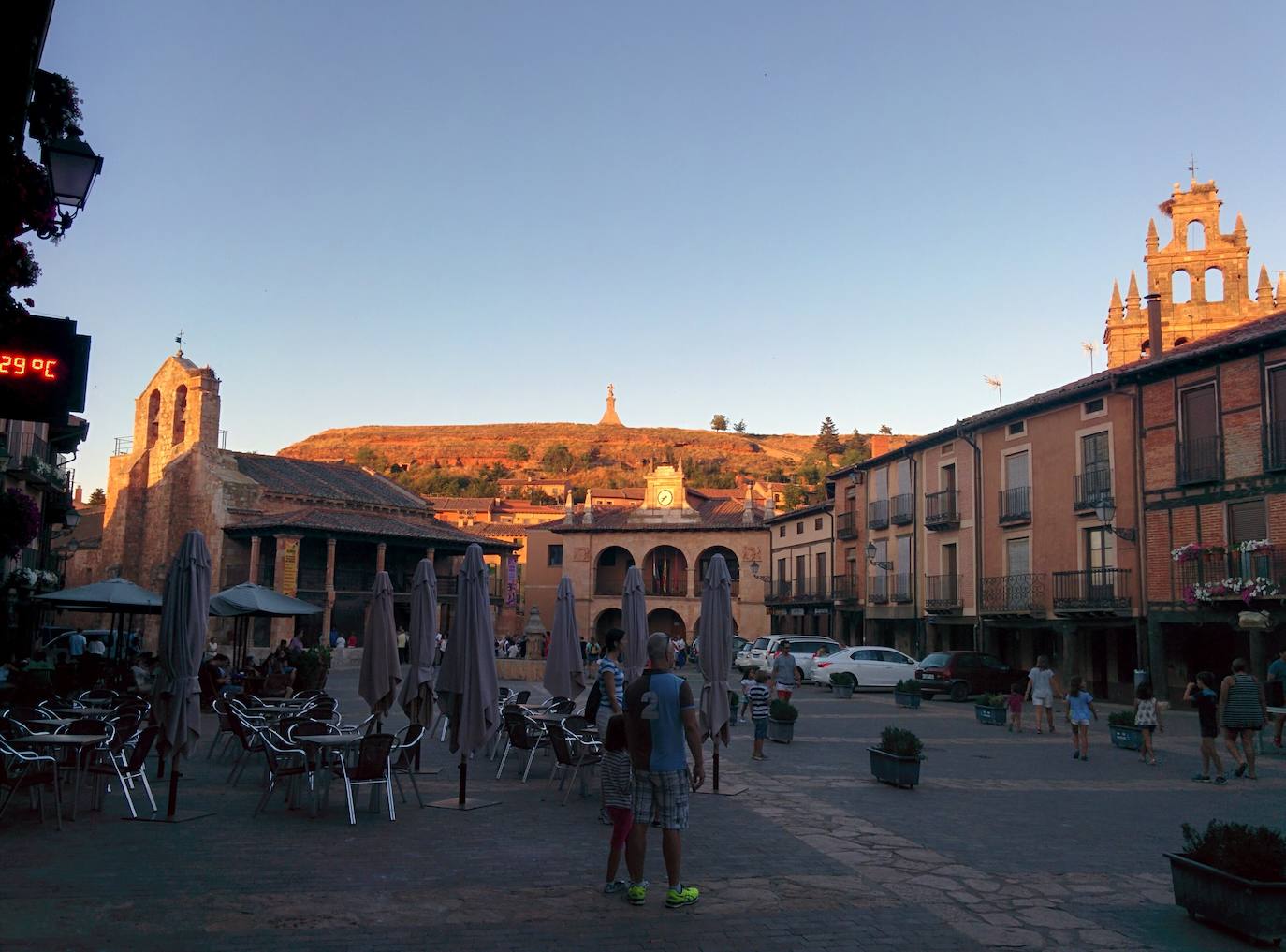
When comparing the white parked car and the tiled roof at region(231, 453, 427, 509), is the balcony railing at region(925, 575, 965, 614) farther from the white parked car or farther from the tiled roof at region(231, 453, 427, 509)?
the tiled roof at region(231, 453, 427, 509)

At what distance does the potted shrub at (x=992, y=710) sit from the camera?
19953mm

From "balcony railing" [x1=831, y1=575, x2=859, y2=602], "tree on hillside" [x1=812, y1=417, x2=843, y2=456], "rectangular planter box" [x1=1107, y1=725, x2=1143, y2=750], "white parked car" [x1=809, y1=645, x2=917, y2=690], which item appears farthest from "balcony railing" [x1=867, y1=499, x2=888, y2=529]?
"tree on hillside" [x1=812, y1=417, x2=843, y2=456]

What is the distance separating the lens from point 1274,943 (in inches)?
239

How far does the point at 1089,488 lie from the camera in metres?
27.4

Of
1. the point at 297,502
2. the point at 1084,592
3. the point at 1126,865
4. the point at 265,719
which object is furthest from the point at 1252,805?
the point at 297,502

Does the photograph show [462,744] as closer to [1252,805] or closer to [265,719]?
[265,719]

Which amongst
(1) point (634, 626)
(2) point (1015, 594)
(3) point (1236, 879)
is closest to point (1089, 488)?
(2) point (1015, 594)

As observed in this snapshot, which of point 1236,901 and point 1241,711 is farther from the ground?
point 1241,711

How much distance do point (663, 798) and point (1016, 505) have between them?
86.3ft

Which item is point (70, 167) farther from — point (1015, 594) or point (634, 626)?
point (1015, 594)

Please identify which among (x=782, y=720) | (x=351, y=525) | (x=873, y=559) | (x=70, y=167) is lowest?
(x=782, y=720)

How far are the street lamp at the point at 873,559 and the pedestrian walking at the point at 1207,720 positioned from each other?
2298 centimetres

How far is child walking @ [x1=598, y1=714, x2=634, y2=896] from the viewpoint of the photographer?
6.86 meters

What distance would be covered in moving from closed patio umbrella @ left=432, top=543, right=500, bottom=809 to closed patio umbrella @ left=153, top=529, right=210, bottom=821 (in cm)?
232
